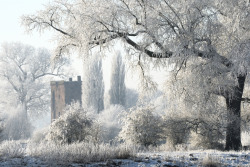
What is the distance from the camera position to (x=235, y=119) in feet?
42.3

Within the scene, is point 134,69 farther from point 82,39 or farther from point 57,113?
point 57,113

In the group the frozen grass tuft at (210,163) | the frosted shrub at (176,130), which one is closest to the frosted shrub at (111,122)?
the frosted shrub at (176,130)

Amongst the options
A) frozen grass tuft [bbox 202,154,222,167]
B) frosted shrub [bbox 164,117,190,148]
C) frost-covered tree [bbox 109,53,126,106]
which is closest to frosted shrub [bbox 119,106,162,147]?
frosted shrub [bbox 164,117,190,148]

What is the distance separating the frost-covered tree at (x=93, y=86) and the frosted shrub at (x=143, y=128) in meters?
17.7

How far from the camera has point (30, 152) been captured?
8.66m

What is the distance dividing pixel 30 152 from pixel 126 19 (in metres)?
5.39

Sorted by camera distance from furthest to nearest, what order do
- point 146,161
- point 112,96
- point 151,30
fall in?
1. point 112,96
2. point 151,30
3. point 146,161

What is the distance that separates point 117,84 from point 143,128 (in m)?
19.9

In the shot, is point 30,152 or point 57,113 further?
point 57,113

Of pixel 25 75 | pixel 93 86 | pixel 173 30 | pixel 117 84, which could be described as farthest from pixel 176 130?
pixel 25 75

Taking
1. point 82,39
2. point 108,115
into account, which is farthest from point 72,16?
point 108,115

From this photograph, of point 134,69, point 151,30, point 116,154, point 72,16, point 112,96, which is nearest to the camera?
point 116,154

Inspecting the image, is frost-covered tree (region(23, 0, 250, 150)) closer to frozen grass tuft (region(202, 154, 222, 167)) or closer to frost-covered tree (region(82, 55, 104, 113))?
frozen grass tuft (region(202, 154, 222, 167))

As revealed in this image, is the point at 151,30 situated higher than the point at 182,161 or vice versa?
the point at 151,30
